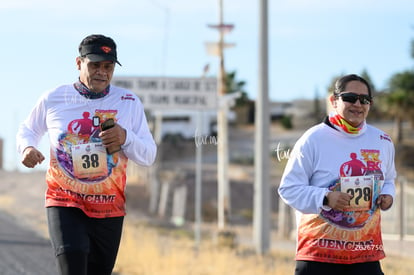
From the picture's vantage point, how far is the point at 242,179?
145ft

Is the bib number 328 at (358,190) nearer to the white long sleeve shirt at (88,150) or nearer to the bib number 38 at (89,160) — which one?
the white long sleeve shirt at (88,150)

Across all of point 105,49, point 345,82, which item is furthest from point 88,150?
point 345,82

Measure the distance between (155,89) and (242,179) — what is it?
95.6 ft

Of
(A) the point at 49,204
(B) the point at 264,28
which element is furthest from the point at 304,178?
(B) the point at 264,28

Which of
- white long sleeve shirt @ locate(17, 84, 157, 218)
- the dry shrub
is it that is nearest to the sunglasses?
white long sleeve shirt @ locate(17, 84, 157, 218)

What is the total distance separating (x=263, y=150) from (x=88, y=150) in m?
9.11

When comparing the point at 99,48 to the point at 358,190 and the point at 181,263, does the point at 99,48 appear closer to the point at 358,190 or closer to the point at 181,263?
the point at 358,190

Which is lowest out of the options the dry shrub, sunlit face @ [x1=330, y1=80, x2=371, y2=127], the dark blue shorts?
the dry shrub

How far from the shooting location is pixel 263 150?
14.5m

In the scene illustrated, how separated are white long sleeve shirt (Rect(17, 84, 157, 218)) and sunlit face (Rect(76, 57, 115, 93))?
0.30ft

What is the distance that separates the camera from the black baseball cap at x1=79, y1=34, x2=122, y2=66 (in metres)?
5.47

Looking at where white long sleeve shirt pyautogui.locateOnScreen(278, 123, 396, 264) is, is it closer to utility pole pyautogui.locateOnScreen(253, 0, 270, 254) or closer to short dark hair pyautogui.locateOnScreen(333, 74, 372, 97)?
short dark hair pyautogui.locateOnScreen(333, 74, 372, 97)

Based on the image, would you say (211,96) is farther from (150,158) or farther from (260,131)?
(150,158)

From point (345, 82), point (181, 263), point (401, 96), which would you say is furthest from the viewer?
point (401, 96)
